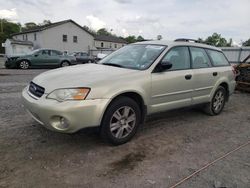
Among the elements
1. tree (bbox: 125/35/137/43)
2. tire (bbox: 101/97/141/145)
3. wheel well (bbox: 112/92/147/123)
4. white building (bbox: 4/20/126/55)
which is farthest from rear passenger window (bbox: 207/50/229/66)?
tree (bbox: 125/35/137/43)

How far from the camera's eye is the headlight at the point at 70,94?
3088 millimetres

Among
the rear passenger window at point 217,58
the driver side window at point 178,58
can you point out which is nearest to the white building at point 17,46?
the rear passenger window at point 217,58

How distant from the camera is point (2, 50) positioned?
144 ft

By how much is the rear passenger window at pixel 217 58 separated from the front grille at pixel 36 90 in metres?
3.73

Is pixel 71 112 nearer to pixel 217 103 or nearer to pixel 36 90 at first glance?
pixel 36 90

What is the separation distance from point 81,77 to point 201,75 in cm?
261

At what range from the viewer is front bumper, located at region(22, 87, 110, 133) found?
3020 millimetres

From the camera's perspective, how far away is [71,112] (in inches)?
119

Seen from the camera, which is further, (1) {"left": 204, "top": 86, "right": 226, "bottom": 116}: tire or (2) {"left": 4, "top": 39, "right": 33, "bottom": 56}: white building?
(2) {"left": 4, "top": 39, "right": 33, "bottom": 56}: white building

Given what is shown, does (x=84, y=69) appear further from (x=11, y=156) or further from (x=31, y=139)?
(x=11, y=156)

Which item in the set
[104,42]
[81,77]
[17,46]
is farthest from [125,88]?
[104,42]

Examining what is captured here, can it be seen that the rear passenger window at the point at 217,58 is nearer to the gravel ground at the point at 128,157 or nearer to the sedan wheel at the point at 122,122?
the gravel ground at the point at 128,157

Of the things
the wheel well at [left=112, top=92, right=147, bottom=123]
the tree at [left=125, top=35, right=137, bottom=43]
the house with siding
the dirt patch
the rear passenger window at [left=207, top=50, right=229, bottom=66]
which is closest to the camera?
the dirt patch

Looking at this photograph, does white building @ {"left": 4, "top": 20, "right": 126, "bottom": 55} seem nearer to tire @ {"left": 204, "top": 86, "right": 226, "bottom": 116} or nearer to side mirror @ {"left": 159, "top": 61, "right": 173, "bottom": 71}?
tire @ {"left": 204, "top": 86, "right": 226, "bottom": 116}
